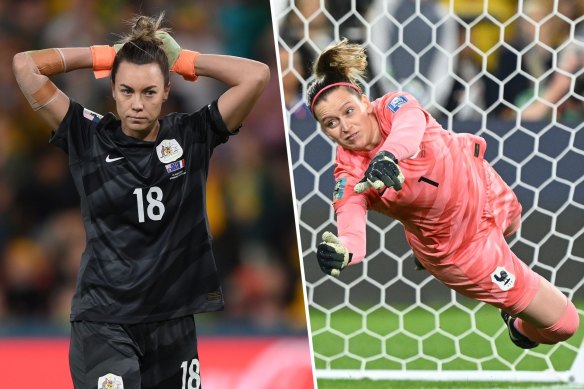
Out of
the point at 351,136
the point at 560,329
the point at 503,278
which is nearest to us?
the point at 351,136

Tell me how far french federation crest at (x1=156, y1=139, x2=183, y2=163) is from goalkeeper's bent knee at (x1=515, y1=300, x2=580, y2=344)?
1.94m

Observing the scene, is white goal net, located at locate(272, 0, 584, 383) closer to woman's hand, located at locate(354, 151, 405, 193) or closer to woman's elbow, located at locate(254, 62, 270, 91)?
woman's elbow, located at locate(254, 62, 270, 91)

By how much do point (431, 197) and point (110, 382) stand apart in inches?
58.7

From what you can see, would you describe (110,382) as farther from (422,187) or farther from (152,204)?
(422,187)

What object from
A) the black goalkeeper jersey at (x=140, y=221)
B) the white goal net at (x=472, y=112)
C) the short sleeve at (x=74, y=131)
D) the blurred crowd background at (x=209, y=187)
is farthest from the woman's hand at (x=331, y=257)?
the blurred crowd background at (x=209, y=187)

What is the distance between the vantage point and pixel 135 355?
290 cm

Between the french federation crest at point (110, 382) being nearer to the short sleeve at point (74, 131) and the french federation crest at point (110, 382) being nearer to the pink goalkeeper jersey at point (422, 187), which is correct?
the short sleeve at point (74, 131)

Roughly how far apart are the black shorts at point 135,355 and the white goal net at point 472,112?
215 cm

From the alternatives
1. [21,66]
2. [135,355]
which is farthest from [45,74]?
[135,355]

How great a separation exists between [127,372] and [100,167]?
0.67 metres

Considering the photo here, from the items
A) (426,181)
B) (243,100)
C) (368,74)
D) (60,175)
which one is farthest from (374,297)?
(243,100)

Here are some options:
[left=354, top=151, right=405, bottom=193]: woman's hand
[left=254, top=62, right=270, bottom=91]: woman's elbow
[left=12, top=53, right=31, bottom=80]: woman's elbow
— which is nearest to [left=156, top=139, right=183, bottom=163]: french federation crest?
[left=254, top=62, right=270, bottom=91]: woman's elbow

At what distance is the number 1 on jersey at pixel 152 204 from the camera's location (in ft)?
9.57

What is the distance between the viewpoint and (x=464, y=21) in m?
5.57
